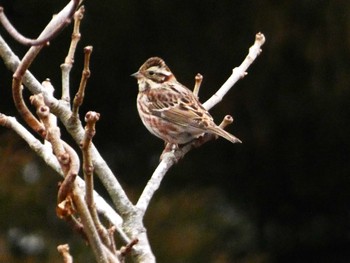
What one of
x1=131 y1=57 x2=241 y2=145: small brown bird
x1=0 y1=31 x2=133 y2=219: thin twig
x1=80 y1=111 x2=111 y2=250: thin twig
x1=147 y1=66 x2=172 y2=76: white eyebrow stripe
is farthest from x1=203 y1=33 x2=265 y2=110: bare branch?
x1=147 y1=66 x2=172 y2=76: white eyebrow stripe

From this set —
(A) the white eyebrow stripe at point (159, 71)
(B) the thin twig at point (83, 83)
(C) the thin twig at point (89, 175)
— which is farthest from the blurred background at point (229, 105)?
(C) the thin twig at point (89, 175)

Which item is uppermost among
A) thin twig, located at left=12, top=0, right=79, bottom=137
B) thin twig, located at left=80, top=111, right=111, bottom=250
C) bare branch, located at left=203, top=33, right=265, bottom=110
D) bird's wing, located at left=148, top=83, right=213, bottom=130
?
bird's wing, located at left=148, top=83, right=213, bottom=130

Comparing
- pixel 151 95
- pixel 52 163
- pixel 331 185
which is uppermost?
pixel 331 185

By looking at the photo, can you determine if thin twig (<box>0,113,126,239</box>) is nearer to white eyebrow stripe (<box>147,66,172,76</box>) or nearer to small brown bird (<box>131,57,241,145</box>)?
small brown bird (<box>131,57,241,145</box>)

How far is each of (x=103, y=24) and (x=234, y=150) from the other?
1.34 meters

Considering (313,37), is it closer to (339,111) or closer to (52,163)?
(339,111)

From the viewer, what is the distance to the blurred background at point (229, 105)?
774 centimetres

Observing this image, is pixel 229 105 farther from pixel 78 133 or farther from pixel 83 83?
pixel 83 83

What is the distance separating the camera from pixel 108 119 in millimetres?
8086

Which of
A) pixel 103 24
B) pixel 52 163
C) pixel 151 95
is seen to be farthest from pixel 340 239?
pixel 52 163

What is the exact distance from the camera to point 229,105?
8.05m

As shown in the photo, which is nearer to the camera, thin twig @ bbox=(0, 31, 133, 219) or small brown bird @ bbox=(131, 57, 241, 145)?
thin twig @ bbox=(0, 31, 133, 219)

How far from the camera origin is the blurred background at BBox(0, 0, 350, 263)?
7742 mm

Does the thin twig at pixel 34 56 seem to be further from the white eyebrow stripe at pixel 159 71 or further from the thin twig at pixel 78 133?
the white eyebrow stripe at pixel 159 71
